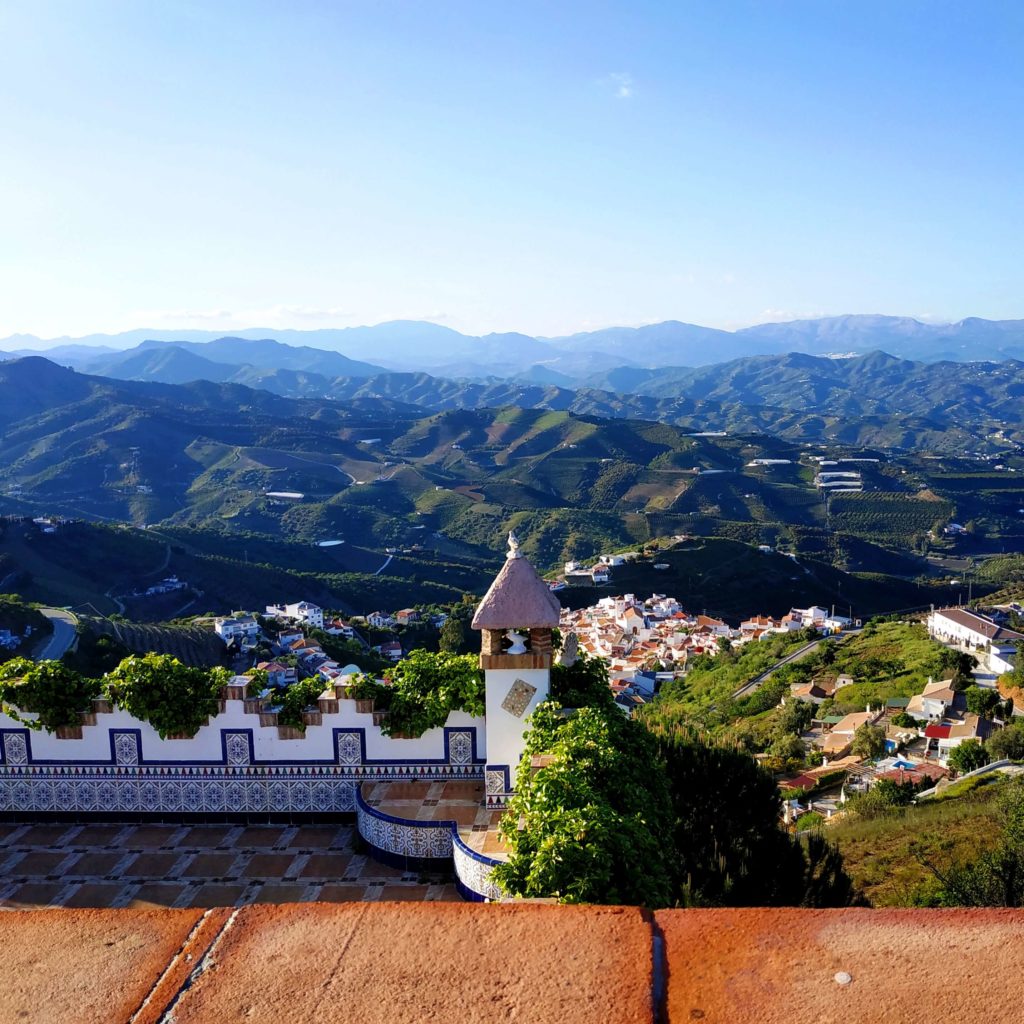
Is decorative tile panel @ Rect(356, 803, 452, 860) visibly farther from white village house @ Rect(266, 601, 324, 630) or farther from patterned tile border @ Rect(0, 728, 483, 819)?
white village house @ Rect(266, 601, 324, 630)

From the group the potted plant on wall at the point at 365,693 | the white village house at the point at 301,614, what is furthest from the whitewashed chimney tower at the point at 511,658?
the white village house at the point at 301,614

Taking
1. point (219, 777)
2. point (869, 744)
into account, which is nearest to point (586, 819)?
point (219, 777)

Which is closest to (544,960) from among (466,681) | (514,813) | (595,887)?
(595,887)

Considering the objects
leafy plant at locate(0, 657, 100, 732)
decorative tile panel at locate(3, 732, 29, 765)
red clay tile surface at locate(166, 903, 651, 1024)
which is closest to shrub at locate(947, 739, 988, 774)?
leafy plant at locate(0, 657, 100, 732)

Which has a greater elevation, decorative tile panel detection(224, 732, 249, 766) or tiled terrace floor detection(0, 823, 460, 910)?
decorative tile panel detection(224, 732, 249, 766)

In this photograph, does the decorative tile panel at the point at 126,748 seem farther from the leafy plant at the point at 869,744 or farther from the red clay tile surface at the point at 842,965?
the leafy plant at the point at 869,744
